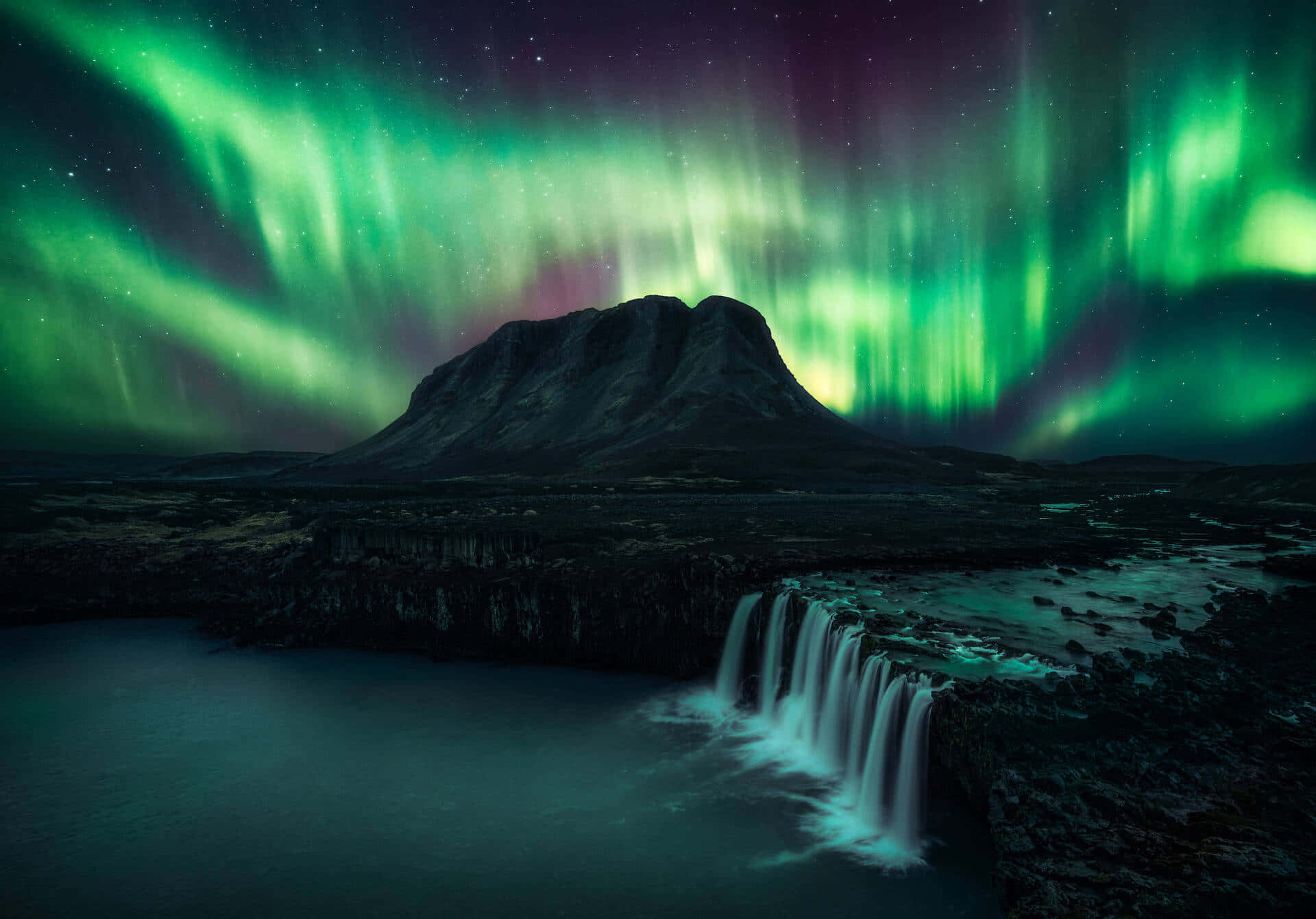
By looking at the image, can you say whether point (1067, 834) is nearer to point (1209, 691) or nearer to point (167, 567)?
point (1209, 691)

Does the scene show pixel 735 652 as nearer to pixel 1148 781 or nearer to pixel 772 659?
pixel 772 659

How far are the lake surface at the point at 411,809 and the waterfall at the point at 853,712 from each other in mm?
999

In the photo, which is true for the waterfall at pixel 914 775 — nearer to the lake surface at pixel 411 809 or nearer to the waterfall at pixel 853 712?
the waterfall at pixel 853 712

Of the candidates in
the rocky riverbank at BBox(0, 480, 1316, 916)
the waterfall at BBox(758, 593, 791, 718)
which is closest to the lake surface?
the waterfall at BBox(758, 593, 791, 718)

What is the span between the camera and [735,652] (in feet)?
88.1

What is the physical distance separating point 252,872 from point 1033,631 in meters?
22.4

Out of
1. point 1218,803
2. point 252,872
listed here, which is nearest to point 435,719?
point 252,872

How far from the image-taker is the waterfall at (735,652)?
25859 mm

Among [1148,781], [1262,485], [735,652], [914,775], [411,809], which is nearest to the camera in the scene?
[1148,781]

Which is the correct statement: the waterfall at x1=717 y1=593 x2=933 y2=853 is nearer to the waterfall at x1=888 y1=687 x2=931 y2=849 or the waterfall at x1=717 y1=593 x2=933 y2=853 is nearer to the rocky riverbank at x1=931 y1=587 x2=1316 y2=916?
the waterfall at x1=888 y1=687 x2=931 y2=849

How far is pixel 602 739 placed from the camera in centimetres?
2180

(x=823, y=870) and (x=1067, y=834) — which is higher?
(x=1067, y=834)

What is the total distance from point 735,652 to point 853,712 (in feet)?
30.3

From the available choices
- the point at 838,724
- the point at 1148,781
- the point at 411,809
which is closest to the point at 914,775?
the point at 838,724
